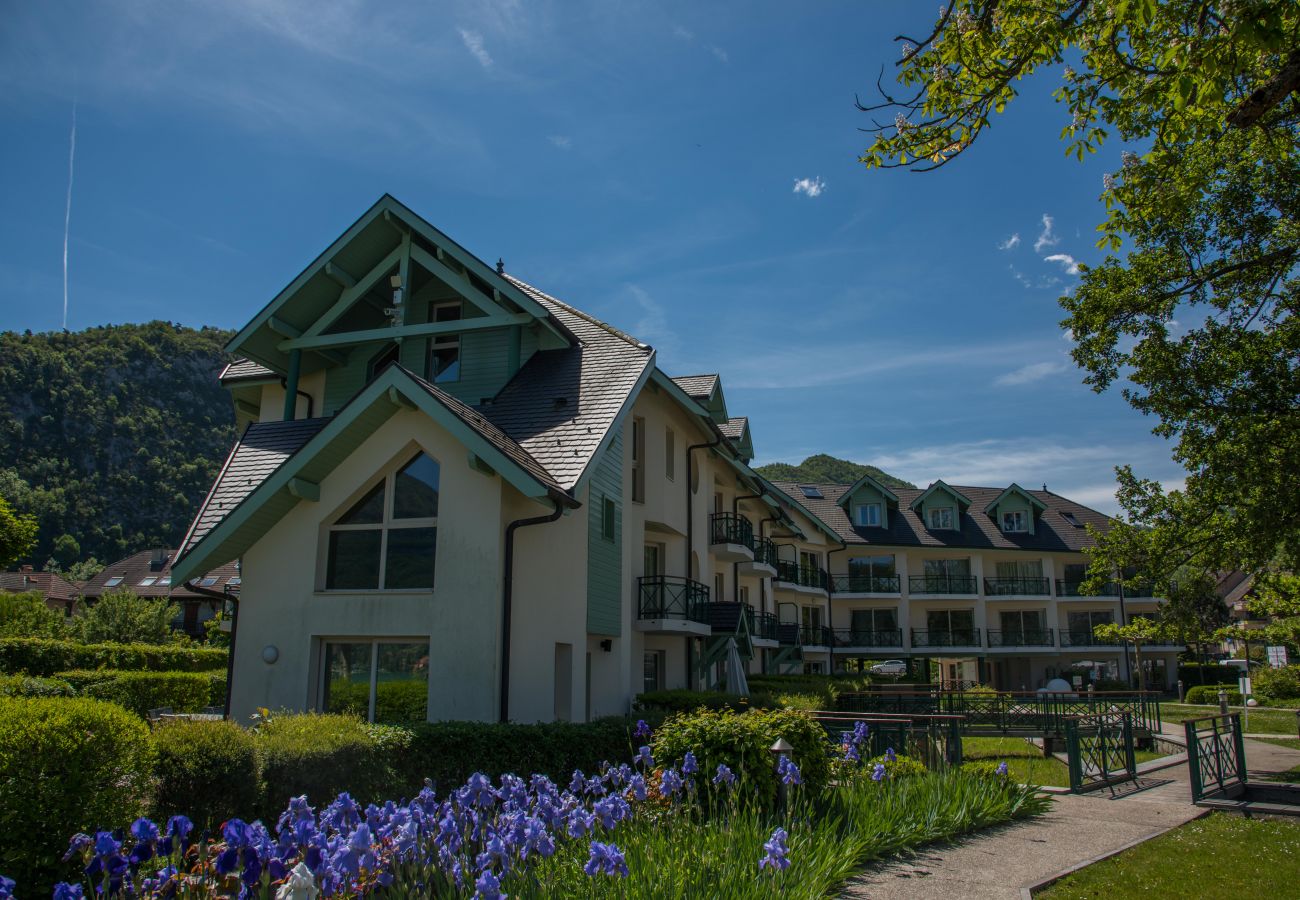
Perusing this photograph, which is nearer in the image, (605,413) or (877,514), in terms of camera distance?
(605,413)

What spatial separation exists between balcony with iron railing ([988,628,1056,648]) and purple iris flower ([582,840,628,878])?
156 feet

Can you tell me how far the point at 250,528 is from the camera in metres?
14.6

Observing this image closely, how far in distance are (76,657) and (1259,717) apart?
40.7 metres

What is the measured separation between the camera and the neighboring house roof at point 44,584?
253 ft

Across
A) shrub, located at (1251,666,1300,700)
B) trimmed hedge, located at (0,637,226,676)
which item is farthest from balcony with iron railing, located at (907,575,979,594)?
trimmed hedge, located at (0,637,226,676)

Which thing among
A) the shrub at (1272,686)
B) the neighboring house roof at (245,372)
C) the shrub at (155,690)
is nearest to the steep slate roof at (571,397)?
the neighboring house roof at (245,372)

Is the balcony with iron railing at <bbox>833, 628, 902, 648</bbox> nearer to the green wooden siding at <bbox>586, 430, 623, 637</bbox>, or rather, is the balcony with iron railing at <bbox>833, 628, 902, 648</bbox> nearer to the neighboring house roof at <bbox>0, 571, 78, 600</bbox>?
the green wooden siding at <bbox>586, 430, 623, 637</bbox>

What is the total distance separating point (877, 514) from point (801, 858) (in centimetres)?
4568

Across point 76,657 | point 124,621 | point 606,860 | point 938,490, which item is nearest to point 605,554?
point 606,860

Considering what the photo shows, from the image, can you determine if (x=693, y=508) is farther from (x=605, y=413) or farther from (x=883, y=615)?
(x=883, y=615)

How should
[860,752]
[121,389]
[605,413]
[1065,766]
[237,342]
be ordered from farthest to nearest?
Answer: [121,389] < [237,342] < [1065,766] < [605,413] < [860,752]

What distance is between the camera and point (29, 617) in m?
41.1

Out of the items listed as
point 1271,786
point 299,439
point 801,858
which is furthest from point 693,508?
point 801,858

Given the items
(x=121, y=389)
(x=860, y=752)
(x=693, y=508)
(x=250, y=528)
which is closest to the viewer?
(x=860, y=752)
